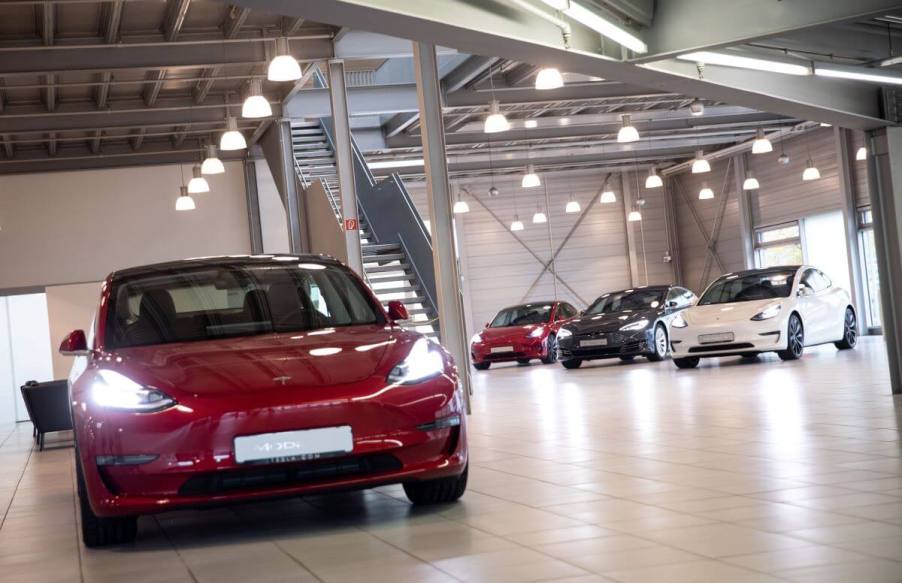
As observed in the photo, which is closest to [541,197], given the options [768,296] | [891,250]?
[768,296]

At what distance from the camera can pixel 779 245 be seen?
31266 millimetres

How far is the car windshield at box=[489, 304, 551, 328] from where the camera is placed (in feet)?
76.6

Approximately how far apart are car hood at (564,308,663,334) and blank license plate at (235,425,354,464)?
14.2m

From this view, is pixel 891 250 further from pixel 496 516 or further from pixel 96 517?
pixel 96 517

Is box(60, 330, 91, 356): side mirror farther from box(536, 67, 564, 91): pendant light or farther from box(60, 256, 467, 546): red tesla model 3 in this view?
box(536, 67, 564, 91): pendant light

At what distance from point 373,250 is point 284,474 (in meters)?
16.6

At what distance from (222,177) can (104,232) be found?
2.73 metres

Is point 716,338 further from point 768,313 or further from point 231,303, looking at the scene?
point 231,303

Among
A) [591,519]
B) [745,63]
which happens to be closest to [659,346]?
[745,63]

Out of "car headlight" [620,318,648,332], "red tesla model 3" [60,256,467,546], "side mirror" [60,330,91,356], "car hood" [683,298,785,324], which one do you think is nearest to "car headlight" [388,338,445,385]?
"red tesla model 3" [60,256,467,546]

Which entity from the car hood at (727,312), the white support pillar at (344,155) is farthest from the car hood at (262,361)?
the white support pillar at (344,155)

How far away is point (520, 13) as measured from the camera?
7.94 m

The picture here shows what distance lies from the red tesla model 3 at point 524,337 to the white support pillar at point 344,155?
6.07 metres

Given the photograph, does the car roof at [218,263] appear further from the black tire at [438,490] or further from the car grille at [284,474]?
the car grille at [284,474]
